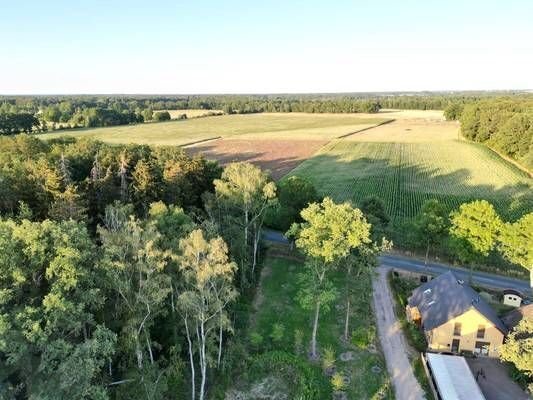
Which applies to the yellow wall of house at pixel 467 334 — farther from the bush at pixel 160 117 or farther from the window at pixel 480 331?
the bush at pixel 160 117

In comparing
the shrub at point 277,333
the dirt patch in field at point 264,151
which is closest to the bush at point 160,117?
the dirt patch in field at point 264,151

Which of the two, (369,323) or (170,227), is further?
(369,323)

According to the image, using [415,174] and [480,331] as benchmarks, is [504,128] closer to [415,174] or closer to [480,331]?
[415,174]

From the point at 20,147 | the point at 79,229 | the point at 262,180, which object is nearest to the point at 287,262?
the point at 262,180

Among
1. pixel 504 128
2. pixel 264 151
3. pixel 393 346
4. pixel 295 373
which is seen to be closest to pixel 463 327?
pixel 393 346

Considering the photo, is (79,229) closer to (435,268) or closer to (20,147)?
(435,268)

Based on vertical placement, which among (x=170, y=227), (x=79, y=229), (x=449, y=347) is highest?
(x=79, y=229)
